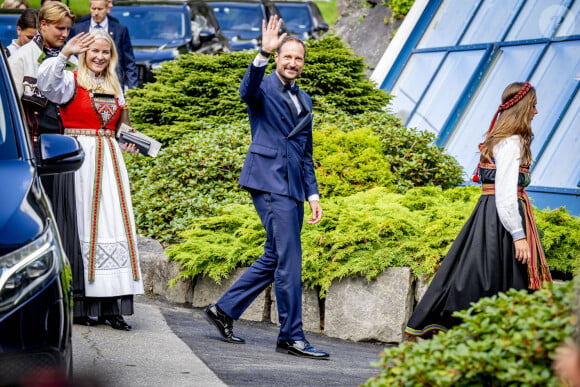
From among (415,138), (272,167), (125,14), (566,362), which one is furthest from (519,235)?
(125,14)

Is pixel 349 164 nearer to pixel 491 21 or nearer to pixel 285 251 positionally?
pixel 285 251

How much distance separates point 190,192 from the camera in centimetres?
924

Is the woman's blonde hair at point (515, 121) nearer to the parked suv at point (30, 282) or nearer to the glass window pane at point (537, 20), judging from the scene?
the parked suv at point (30, 282)

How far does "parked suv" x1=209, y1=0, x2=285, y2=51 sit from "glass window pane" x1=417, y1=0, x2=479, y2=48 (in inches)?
310

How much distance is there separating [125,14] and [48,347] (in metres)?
17.1

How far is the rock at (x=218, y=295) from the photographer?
747 centimetres

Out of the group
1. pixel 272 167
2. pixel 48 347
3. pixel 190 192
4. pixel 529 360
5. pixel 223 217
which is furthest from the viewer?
pixel 190 192

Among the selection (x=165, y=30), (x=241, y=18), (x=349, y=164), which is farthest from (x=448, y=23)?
(x=241, y=18)

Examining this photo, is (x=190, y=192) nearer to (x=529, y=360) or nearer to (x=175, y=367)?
(x=175, y=367)

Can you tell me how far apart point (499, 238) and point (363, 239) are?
5.49 feet

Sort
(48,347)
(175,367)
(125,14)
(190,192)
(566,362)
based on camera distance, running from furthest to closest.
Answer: (125,14) < (190,192) < (175,367) < (48,347) < (566,362)

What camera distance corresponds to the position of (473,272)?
556cm

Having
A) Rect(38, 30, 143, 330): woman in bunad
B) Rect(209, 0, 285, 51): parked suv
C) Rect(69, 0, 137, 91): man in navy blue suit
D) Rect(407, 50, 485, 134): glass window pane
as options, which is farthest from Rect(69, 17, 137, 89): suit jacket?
Rect(209, 0, 285, 51): parked suv

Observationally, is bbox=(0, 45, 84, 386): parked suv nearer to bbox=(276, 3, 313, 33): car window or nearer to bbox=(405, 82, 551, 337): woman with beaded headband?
bbox=(405, 82, 551, 337): woman with beaded headband
